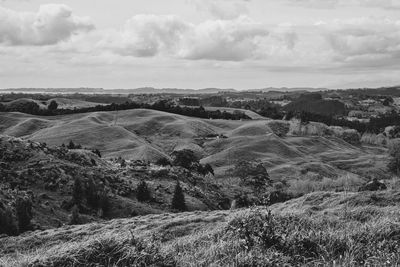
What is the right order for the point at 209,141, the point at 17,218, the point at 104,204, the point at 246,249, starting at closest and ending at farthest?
the point at 246,249
the point at 17,218
the point at 104,204
the point at 209,141

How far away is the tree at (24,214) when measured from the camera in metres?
33.2

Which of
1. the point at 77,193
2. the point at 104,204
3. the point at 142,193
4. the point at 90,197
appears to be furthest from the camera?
the point at 142,193

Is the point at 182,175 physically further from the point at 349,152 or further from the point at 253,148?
the point at 349,152

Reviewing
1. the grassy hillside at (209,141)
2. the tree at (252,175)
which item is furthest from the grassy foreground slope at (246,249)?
the grassy hillside at (209,141)

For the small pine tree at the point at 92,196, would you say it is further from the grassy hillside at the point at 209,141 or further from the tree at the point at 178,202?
the grassy hillside at the point at 209,141

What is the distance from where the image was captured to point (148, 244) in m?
7.29

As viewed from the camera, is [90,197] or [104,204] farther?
[104,204]

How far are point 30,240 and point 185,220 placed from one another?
8774mm

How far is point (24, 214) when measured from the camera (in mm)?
33844

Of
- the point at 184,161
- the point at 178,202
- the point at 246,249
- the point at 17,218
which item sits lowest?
the point at 184,161

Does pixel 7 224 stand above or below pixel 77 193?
above

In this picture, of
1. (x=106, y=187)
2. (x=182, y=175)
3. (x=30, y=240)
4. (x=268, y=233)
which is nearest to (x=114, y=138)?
(x=182, y=175)

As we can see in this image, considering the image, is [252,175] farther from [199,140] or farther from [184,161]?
[199,140]

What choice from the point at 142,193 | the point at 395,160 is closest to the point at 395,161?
the point at 395,160
